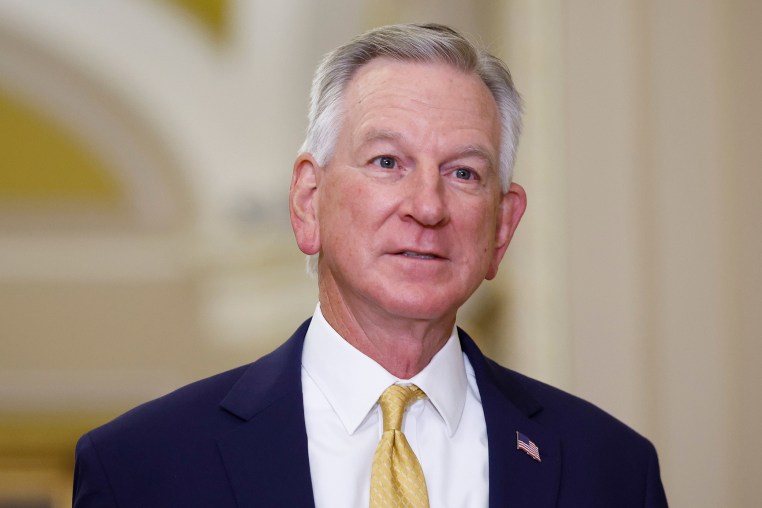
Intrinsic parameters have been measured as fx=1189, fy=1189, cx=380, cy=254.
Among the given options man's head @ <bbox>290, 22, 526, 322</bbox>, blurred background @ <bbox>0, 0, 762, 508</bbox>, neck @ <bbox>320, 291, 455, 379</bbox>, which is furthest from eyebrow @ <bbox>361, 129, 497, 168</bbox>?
blurred background @ <bbox>0, 0, 762, 508</bbox>

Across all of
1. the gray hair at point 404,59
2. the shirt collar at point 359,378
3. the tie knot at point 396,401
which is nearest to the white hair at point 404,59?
the gray hair at point 404,59

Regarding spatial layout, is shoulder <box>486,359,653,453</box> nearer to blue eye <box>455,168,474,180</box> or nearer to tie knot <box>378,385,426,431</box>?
tie knot <box>378,385,426,431</box>

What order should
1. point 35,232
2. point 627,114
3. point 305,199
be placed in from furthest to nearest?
1. point 35,232
2. point 627,114
3. point 305,199

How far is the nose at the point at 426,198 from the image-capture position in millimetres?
1982

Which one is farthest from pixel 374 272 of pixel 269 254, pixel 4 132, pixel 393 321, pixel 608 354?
pixel 4 132

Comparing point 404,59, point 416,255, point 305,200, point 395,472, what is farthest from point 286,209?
point 395,472

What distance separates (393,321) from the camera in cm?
208

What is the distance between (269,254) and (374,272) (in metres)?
2.04

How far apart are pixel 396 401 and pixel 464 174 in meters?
0.42

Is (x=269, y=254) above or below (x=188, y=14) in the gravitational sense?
below

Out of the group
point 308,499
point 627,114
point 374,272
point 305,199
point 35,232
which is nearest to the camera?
point 308,499

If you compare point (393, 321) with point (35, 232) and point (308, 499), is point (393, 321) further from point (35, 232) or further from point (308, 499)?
point (35, 232)

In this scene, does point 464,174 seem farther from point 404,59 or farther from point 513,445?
point 513,445

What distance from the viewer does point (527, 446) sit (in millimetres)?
2082
